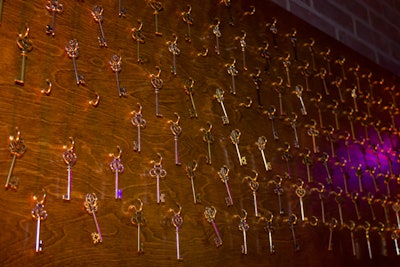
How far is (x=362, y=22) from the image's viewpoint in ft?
7.71

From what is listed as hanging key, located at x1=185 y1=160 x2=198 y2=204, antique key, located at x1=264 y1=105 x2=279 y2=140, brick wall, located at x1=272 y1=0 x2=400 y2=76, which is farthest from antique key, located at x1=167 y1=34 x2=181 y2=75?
brick wall, located at x1=272 y1=0 x2=400 y2=76

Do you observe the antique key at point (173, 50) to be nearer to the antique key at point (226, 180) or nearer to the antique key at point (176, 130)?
the antique key at point (176, 130)

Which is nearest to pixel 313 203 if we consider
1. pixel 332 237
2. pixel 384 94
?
pixel 332 237

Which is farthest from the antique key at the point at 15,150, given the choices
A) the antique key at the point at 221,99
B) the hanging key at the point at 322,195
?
the hanging key at the point at 322,195

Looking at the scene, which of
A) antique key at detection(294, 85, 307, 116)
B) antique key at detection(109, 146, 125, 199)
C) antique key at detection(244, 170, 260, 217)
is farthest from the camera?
antique key at detection(294, 85, 307, 116)

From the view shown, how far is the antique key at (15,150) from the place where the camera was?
1024 millimetres

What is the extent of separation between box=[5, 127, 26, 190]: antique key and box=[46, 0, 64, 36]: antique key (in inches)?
10.2

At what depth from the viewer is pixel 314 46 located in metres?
1.96

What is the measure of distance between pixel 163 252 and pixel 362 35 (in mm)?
1534

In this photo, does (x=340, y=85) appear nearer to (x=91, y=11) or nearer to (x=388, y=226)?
(x=388, y=226)

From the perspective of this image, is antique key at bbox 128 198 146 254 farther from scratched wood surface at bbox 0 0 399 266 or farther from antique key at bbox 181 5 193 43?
antique key at bbox 181 5 193 43

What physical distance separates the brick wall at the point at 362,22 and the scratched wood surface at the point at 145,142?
299 millimetres

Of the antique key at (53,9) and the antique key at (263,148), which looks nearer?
the antique key at (53,9)

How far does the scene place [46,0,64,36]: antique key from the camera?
3.91 feet
